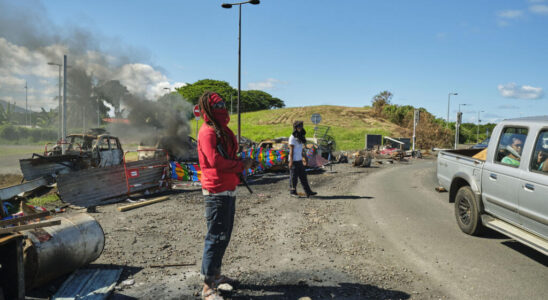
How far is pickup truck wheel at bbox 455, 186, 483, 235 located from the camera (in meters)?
5.20

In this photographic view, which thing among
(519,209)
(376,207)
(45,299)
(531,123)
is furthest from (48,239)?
(376,207)

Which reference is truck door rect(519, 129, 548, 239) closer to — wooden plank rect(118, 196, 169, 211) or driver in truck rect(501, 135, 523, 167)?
driver in truck rect(501, 135, 523, 167)

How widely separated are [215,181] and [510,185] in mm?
3874

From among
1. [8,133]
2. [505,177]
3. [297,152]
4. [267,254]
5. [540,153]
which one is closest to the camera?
[540,153]

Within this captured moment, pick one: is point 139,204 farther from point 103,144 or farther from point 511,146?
point 511,146

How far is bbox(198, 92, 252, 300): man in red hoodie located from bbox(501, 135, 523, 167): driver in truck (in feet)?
12.4

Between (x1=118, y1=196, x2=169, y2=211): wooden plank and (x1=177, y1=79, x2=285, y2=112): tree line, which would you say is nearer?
(x1=118, y1=196, x2=169, y2=211): wooden plank

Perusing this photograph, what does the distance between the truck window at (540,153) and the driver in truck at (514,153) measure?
316mm

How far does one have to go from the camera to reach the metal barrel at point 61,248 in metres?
3.30

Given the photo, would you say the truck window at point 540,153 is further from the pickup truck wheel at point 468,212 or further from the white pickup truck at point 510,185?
the pickup truck wheel at point 468,212

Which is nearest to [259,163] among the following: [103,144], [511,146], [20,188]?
[103,144]

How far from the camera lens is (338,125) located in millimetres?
49375

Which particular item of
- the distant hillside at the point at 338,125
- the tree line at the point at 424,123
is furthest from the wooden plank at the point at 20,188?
the distant hillside at the point at 338,125

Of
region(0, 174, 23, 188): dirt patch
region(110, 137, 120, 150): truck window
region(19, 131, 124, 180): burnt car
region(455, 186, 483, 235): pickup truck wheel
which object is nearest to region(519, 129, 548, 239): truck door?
region(455, 186, 483, 235): pickup truck wheel
